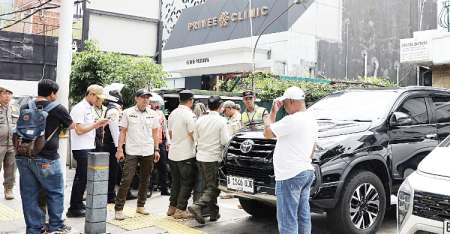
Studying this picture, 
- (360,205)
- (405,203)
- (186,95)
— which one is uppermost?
(186,95)

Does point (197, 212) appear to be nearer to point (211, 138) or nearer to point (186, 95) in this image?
point (211, 138)

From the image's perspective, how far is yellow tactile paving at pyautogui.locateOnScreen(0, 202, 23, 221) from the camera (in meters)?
6.32

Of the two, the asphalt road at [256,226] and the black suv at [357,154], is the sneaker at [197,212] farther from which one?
the black suv at [357,154]

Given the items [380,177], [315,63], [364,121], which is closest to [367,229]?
[380,177]

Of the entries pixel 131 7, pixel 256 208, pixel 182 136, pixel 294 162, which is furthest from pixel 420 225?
pixel 131 7

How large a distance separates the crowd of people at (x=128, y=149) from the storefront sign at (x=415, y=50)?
13.3m

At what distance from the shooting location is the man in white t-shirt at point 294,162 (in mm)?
4180

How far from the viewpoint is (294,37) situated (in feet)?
67.1

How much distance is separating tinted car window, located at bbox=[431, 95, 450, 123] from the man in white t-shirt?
3.08 meters

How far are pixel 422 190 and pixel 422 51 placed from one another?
15.4m

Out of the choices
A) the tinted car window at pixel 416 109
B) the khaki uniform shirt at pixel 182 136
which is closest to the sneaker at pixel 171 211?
the khaki uniform shirt at pixel 182 136

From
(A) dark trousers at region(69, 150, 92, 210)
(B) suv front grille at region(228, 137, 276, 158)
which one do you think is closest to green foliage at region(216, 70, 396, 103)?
(B) suv front grille at region(228, 137, 276, 158)

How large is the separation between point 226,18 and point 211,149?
18.2 m

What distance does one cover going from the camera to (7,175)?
304 inches
